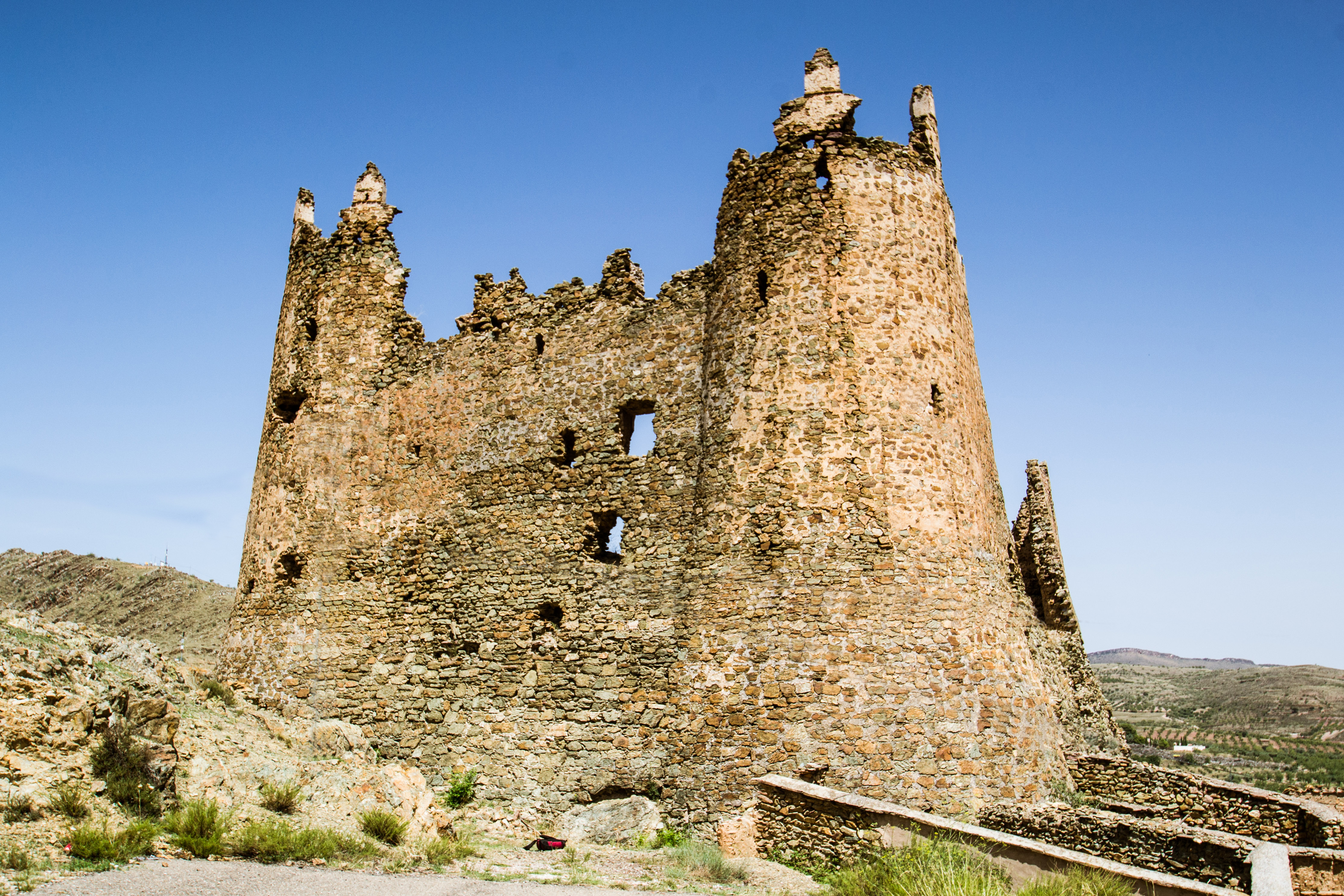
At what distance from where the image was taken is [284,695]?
14.6m

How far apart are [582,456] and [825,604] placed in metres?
4.41

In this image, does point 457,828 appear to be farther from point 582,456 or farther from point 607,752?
point 582,456

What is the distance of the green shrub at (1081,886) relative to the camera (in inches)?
300

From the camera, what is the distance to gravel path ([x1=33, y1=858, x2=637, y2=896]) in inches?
276

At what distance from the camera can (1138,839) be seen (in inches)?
366

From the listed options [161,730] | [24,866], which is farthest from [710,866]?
[161,730]

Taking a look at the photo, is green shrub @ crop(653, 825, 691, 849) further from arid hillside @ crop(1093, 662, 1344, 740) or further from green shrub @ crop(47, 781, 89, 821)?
arid hillside @ crop(1093, 662, 1344, 740)

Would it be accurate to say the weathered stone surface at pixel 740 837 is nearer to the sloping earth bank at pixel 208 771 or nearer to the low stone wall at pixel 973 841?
the low stone wall at pixel 973 841

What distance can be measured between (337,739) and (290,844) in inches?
192

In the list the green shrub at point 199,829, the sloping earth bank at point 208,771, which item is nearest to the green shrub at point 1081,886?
the sloping earth bank at point 208,771

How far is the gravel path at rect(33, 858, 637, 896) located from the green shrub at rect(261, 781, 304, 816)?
1.79 meters

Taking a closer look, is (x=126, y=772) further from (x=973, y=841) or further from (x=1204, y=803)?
(x=1204, y=803)

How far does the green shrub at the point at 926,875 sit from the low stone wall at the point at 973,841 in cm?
20

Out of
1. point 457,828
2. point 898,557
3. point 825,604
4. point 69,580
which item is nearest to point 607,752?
point 457,828
